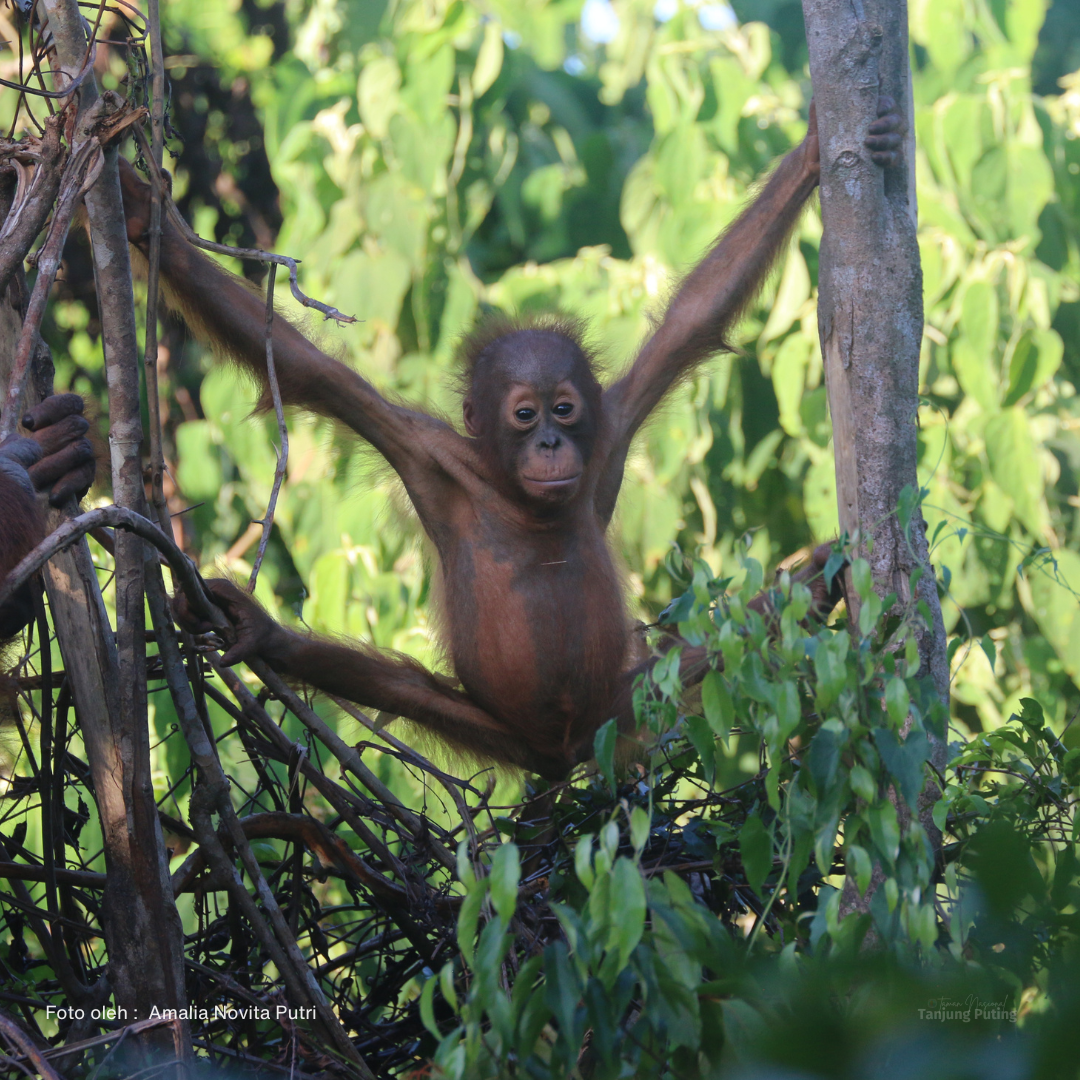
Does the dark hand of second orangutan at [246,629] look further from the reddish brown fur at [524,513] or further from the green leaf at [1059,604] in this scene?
the green leaf at [1059,604]

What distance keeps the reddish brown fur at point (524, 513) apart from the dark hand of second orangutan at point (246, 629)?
48 mm

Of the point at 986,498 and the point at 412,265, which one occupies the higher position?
the point at 412,265

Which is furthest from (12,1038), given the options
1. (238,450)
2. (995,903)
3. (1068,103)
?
(1068,103)

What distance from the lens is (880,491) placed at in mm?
1889

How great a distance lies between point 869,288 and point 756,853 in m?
1.03

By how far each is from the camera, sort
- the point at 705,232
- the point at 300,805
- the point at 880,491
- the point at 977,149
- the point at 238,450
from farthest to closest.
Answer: the point at 238,450 < the point at 705,232 < the point at 977,149 < the point at 300,805 < the point at 880,491

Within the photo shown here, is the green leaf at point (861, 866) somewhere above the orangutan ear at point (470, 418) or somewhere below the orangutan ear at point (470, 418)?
below

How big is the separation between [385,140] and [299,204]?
463 millimetres

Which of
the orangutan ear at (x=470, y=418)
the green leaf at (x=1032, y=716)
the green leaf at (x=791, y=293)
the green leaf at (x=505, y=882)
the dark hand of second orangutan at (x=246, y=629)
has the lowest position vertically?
the green leaf at (x=1032, y=716)

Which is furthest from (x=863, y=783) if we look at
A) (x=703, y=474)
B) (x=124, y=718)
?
(x=703, y=474)

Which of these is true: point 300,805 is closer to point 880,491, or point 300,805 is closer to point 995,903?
point 880,491

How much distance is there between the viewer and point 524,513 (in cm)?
260

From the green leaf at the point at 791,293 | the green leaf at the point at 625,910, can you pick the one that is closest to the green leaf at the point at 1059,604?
the green leaf at the point at 791,293

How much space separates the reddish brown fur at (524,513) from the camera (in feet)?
8.15
